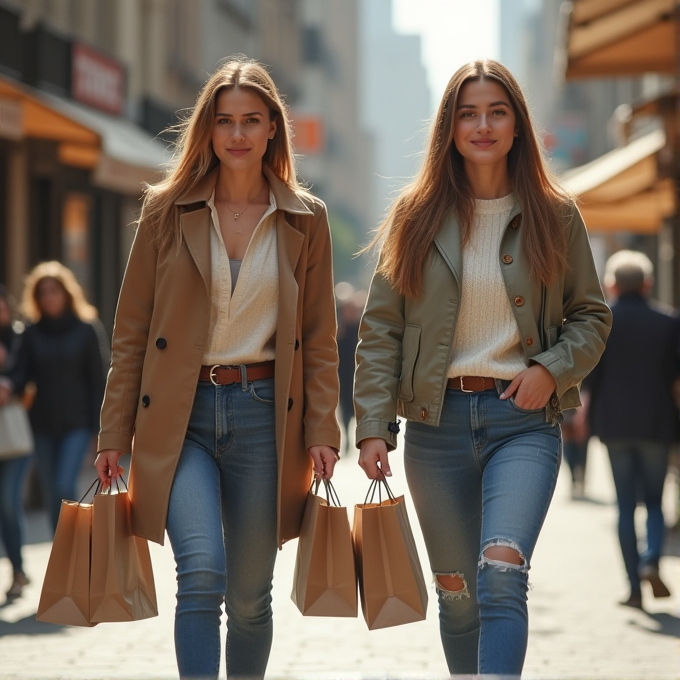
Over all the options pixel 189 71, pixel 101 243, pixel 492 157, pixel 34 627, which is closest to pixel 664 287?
pixel 101 243

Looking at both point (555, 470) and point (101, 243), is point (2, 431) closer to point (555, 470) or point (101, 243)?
point (555, 470)

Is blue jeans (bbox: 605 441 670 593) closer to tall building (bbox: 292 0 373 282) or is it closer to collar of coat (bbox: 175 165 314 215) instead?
collar of coat (bbox: 175 165 314 215)

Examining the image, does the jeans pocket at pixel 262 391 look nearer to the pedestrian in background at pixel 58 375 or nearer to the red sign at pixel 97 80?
the pedestrian in background at pixel 58 375

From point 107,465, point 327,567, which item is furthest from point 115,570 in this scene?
point 327,567

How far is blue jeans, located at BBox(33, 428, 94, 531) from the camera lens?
971 centimetres

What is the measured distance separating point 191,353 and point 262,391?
25cm

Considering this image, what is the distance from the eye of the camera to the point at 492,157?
4.86m

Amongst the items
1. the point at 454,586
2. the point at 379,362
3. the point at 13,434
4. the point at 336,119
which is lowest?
the point at 454,586

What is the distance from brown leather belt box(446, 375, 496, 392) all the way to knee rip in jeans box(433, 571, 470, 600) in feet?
1.99

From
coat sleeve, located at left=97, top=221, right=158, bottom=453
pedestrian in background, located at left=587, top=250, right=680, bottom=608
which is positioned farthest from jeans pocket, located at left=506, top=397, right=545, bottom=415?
pedestrian in background, located at left=587, top=250, right=680, bottom=608

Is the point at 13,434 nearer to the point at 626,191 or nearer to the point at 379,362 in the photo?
the point at 379,362

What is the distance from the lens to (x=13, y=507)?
30.0 ft

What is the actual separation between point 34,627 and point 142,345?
323 cm

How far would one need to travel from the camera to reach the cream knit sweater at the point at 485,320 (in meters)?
4.72
